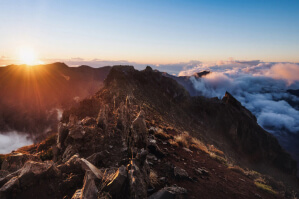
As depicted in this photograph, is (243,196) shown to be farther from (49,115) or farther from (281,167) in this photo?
(49,115)

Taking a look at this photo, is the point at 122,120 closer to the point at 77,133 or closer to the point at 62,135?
the point at 77,133

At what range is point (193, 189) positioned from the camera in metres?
6.84

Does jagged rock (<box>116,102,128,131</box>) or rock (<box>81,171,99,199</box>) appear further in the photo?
jagged rock (<box>116,102,128,131</box>)

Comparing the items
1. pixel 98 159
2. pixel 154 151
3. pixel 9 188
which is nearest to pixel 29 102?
pixel 98 159

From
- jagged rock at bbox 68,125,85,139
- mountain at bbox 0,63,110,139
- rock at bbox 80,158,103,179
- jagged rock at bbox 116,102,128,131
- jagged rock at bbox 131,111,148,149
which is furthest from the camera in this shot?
mountain at bbox 0,63,110,139

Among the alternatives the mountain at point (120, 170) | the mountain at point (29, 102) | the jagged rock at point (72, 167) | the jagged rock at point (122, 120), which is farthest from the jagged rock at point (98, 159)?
the mountain at point (29, 102)

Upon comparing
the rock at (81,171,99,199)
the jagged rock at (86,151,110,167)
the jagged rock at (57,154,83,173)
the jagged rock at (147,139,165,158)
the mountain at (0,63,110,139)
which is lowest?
the mountain at (0,63,110,139)

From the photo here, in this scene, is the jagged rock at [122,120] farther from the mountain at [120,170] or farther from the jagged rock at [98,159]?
the jagged rock at [98,159]

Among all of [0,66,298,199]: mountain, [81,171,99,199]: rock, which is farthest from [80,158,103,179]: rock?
[81,171,99,199]: rock

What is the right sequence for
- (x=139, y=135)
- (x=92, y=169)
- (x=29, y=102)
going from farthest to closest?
(x=29, y=102), (x=139, y=135), (x=92, y=169)

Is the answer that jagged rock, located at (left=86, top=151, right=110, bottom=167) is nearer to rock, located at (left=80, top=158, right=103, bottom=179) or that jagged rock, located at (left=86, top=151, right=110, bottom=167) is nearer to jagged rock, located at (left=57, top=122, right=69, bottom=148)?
rock, located at (left=80, top=158, right=103, bottom=179)

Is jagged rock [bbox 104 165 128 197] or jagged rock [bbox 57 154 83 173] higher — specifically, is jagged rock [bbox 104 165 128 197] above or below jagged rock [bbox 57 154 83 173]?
above

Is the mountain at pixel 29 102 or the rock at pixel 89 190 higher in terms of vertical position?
the rock at pixel 89 190

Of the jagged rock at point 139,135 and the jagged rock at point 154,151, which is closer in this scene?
the jagged rock at point 139,135
